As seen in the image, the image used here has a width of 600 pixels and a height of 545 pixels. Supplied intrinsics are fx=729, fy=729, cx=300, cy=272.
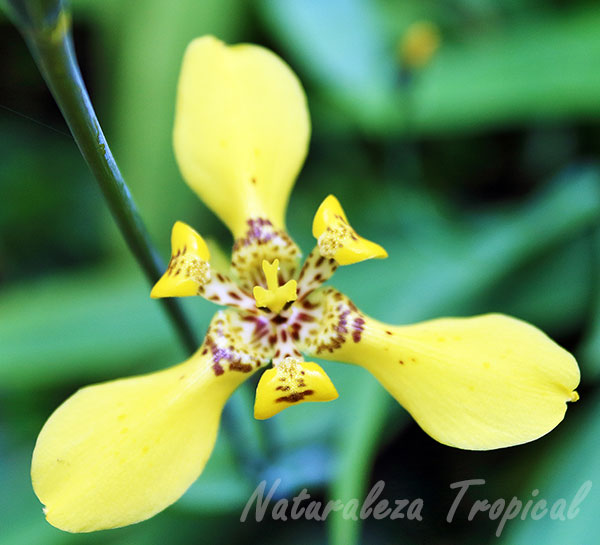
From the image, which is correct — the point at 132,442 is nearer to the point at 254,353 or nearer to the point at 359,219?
the point at 254,353

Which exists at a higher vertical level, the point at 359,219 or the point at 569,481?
the point at 359,219

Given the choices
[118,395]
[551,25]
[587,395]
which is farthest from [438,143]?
[118,395]

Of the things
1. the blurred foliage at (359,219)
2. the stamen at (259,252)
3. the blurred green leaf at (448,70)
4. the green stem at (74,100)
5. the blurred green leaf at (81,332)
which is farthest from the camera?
the blurred green leaf at (448,70)

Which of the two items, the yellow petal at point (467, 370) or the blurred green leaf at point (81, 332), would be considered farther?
the blurred green leaf at point (81, 332)

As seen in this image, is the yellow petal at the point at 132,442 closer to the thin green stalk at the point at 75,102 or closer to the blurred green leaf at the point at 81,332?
the thin green stalk at the point at 75,102

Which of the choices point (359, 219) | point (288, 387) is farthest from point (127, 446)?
point (359, 219)

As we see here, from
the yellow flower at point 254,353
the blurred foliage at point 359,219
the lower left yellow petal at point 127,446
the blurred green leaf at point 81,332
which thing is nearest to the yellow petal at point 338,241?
A: the yellow flower at point 254,353
